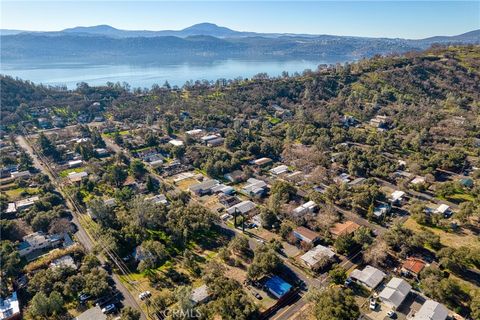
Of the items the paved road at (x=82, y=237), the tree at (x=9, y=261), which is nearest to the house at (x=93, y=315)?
the paved road at (x=82, y=237)

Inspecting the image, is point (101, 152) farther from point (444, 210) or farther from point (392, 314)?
point (444, 210)

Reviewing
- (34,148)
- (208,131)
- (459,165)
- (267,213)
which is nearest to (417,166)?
(459,165)

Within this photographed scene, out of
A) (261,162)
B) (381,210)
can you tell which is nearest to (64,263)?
(261,162)

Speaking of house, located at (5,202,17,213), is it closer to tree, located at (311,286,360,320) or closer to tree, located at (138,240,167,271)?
tree, located at (138,240,167,271)

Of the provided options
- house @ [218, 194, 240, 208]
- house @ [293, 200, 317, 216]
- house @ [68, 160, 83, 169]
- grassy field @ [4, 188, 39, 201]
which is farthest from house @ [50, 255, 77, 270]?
house @ [68, 160, 83, 169]

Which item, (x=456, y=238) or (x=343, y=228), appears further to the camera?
(x=343, y=228)
